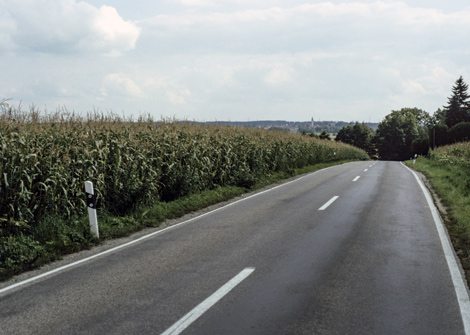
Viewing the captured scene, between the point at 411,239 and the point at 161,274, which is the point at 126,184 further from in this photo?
the point at 411,239

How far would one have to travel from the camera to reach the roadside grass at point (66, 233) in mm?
6793

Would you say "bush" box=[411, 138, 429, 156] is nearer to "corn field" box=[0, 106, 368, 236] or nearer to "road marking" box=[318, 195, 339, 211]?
"corn field" box=[0, 106, 368, 236]

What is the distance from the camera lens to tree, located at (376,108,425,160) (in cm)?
10444

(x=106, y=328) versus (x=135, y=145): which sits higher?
(x=135, y=145)

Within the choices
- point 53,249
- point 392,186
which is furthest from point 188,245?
point 392,186

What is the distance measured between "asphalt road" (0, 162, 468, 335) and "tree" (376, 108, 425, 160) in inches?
4075

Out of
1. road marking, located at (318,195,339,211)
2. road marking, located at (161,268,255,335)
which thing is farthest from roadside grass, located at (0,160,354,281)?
road marking, located at (318,195,339,211)

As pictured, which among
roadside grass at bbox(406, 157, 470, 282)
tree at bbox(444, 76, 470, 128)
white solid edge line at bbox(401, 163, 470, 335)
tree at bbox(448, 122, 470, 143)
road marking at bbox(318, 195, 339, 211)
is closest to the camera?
white solid edge line at bbox(401, 163, 470, 335)

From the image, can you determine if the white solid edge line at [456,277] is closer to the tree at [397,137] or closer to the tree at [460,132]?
the tree at [460,132]

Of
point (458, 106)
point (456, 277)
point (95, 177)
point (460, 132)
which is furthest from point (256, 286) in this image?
point (458, 106)

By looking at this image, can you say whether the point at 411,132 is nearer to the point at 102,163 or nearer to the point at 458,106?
the point at 458,106

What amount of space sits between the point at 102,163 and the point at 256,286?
6042 millimetres

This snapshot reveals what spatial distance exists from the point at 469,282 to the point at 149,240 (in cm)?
581

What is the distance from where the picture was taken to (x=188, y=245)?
773 cm
